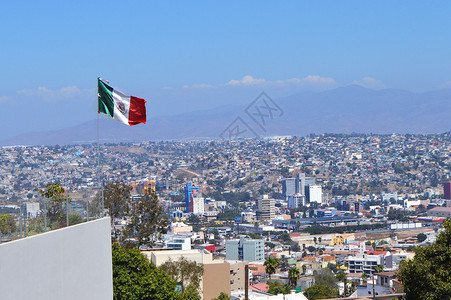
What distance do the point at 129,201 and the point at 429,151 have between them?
18756 centimetres

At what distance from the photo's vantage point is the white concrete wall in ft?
18.4

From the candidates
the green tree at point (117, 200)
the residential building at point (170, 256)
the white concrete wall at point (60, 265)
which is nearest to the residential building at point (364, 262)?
the residential building at point (170, 256)

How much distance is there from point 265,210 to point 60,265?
13822 centimetres

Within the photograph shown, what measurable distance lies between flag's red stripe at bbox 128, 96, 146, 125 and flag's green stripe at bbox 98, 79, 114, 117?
10.8 inches

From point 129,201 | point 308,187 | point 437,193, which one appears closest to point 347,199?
point 308,187

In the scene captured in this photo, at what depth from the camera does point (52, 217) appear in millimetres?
7160

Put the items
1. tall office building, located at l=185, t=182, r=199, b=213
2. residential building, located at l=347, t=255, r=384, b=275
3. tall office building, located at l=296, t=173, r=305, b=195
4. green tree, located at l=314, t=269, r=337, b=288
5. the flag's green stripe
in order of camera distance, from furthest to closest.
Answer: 1. tall office building, located at l=296, t=173, r=305, b=195
2. tall office building, located at l=185, t=182, r=199, b=213
3. residential building, located at l=347, t=255, r=384, b=275
4. green tree, located at l=314, t=269, r=337, b=288
5. the flag's green stripe

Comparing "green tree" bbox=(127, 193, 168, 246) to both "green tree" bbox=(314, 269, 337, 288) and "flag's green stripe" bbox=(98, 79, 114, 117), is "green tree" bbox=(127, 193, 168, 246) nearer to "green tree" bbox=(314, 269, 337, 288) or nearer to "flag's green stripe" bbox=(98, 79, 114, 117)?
"flag's green stripe" bbox=(98, 79, 114, 117)

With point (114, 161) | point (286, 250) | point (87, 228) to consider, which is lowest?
point (286, 250)

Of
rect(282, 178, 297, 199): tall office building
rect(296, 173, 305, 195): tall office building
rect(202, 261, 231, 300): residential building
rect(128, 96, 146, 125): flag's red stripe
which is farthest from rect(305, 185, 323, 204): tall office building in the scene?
rect(128, 96, 146, 125): flag's red stripe

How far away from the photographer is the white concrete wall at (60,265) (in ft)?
18.4

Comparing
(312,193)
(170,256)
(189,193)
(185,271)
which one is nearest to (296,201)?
(312,193)

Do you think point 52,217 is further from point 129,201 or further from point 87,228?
point 129,201

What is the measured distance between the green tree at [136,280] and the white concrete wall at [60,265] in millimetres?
6145
